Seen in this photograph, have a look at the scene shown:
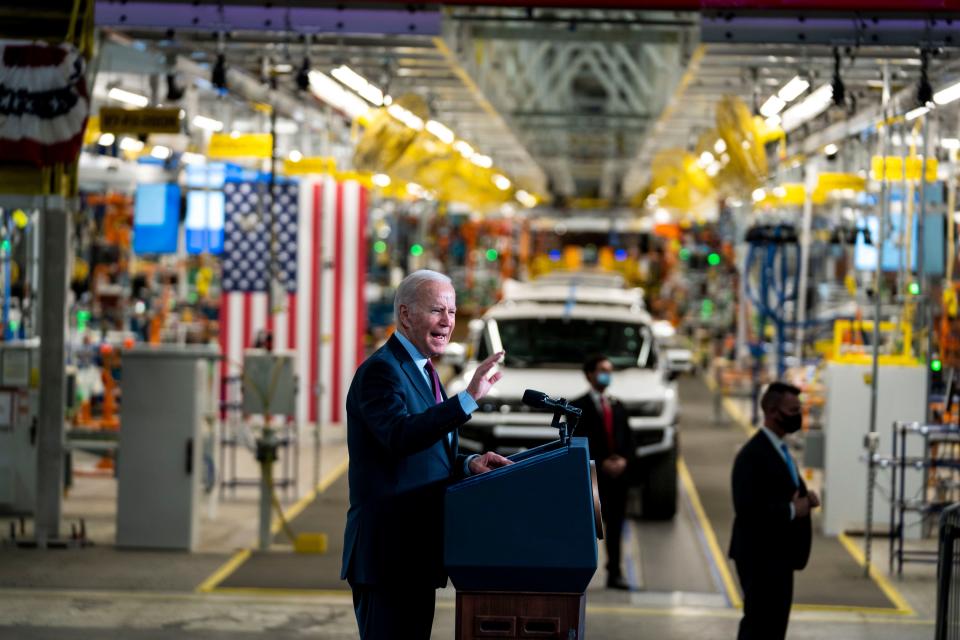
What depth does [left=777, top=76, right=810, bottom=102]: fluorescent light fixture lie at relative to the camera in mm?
10891

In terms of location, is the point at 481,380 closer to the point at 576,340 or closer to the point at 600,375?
the point at 600,375

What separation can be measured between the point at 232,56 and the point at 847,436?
241 inches

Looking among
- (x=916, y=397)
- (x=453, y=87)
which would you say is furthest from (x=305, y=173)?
(x=916, y=397)

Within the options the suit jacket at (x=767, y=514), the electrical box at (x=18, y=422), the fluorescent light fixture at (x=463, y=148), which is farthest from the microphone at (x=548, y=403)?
the fluorescent light fixture at (x=463, y=148)

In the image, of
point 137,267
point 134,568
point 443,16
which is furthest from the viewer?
point 137,267

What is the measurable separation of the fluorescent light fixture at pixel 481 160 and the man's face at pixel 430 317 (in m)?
20.4

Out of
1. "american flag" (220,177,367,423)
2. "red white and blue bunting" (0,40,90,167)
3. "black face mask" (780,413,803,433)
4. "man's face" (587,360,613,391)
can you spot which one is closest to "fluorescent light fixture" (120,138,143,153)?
"american flag" (220,177,367,423)

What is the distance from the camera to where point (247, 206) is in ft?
53.2

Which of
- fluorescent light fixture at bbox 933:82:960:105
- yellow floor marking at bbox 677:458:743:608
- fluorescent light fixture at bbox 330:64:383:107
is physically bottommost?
yellow floor marking at bbox 677:458:743:608

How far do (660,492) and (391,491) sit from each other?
8.95 m

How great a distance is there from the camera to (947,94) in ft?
36.8

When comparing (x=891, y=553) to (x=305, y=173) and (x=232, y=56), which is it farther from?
(x=305, y=173)

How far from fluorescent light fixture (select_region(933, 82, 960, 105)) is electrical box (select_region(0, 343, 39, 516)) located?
738 centimetres

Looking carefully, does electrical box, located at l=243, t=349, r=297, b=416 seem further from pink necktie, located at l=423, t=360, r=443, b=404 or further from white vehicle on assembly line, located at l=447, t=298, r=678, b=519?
pink necktie, located at l=423, t=360, r=443, b=404
